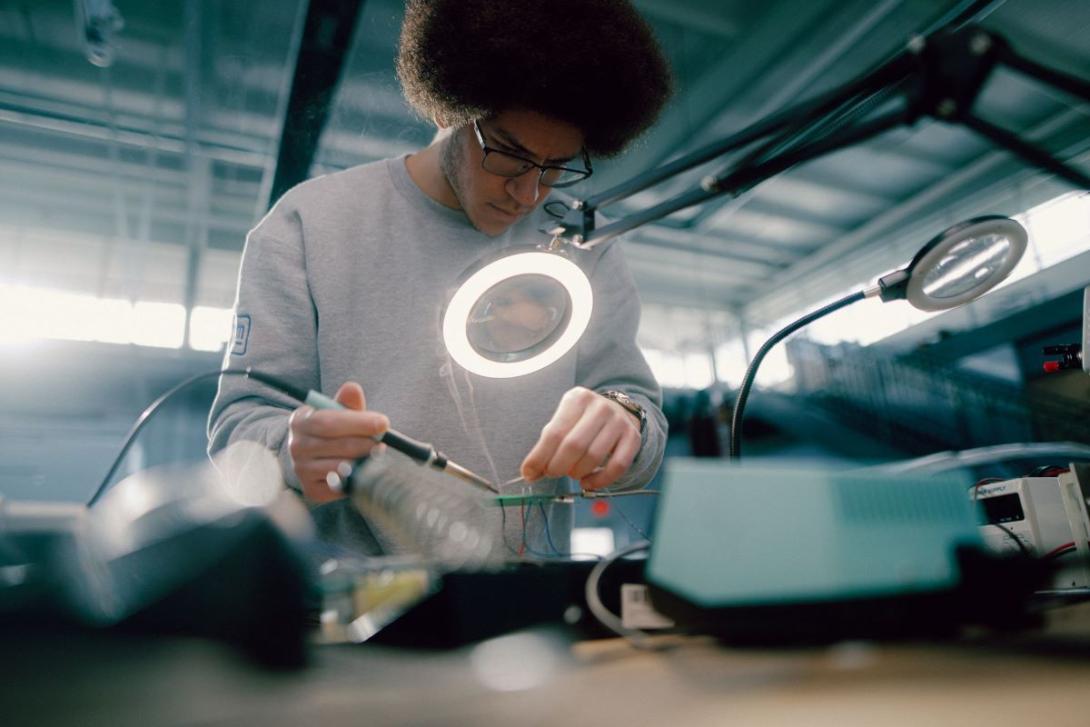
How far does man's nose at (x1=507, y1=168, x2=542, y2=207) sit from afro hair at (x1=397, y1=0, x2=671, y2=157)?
0.30ft

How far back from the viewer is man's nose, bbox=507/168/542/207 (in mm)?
964

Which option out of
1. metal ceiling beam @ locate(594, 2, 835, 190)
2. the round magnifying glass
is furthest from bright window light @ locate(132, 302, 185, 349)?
the round magnifying glass

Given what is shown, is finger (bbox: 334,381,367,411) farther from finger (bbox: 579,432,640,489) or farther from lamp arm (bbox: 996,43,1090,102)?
lamp arm (bbox: 996,43,1090,102)

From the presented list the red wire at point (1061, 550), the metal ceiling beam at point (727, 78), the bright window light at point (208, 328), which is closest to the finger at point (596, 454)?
the red wire at point (1061, 550)

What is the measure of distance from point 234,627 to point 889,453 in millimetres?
7228

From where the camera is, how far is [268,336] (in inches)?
→ 37.6

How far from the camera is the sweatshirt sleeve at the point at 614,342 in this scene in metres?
1.17

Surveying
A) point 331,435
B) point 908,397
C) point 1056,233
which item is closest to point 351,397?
point 331,435

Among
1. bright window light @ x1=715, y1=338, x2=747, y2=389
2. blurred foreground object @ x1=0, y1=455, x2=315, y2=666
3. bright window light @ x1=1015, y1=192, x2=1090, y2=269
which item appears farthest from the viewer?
bright window light @ x1=715, y1=338, x2=747, y2=389

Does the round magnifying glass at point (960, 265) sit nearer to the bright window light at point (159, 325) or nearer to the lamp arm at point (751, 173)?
the lamp arm at point (751, 173)

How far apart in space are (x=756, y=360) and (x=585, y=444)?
30 cm

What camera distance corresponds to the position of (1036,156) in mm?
508

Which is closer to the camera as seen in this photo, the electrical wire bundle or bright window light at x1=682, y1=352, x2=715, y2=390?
the electrical wire bundle

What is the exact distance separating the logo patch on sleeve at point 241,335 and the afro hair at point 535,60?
464mm
